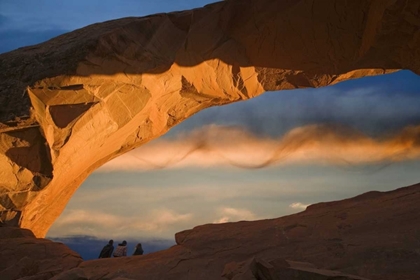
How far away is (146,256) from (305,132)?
24.6 ft

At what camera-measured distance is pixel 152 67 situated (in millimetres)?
7582

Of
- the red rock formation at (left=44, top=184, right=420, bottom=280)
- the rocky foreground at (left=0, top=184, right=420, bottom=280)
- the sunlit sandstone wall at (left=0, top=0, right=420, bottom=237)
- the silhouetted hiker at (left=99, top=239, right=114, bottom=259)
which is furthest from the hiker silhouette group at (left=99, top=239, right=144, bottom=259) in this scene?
the red rock formation at (left=44, top=184, right=420, bottom=280)

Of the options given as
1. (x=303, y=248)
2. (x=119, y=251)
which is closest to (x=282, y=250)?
(x=303, y=248)

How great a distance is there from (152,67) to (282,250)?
3810 millimetres

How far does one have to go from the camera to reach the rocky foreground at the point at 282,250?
186 inches

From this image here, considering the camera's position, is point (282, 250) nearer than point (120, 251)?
Yes

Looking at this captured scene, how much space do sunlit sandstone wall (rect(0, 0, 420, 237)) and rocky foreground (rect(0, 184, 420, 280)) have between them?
1.38 meters

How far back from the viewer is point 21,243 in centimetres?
694

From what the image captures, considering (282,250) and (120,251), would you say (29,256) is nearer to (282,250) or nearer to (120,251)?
(282,250)

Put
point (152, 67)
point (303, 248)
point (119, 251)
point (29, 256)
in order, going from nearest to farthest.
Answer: point (303, 248), point (29, 256), point (152, 67), point (119, 251)

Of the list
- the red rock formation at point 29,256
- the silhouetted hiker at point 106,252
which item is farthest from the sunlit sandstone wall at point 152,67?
the silhouetted hiker at point 106,252

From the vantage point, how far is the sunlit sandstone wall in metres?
7.02

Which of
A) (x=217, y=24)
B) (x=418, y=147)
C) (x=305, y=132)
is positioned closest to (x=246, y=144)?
(x=305, y=132)

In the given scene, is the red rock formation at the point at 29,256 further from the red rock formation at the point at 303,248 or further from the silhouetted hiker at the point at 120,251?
the silhouetted hiker at the point at 120,251
